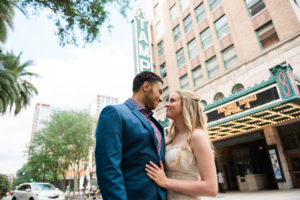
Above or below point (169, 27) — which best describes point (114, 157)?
below

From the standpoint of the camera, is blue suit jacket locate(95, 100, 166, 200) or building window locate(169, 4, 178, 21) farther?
building window locate(169, 4, 178, 21)

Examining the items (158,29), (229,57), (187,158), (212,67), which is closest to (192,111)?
(187,158)

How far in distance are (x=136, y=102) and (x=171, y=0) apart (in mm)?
24985

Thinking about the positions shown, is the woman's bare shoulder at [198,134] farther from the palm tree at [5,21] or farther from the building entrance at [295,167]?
the palm tree at [5,21]

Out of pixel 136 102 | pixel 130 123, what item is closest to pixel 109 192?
pixel 130 123

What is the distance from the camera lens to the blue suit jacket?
1.54 meters

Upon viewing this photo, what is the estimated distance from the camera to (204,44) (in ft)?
61.3

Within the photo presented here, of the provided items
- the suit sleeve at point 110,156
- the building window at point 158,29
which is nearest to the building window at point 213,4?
the building window at point 158,29

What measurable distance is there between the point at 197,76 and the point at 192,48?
318cm

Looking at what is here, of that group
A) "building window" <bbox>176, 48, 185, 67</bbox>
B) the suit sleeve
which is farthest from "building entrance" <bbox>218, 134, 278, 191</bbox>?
the suit sleeve

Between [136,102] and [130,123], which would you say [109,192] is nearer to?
[130,123]

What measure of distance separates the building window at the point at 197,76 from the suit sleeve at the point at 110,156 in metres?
17.6

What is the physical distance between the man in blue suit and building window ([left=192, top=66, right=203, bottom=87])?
17.3 metres

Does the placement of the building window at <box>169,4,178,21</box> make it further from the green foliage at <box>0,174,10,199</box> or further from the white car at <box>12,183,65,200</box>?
the green foliage at <box>0,174,10,199</box>
